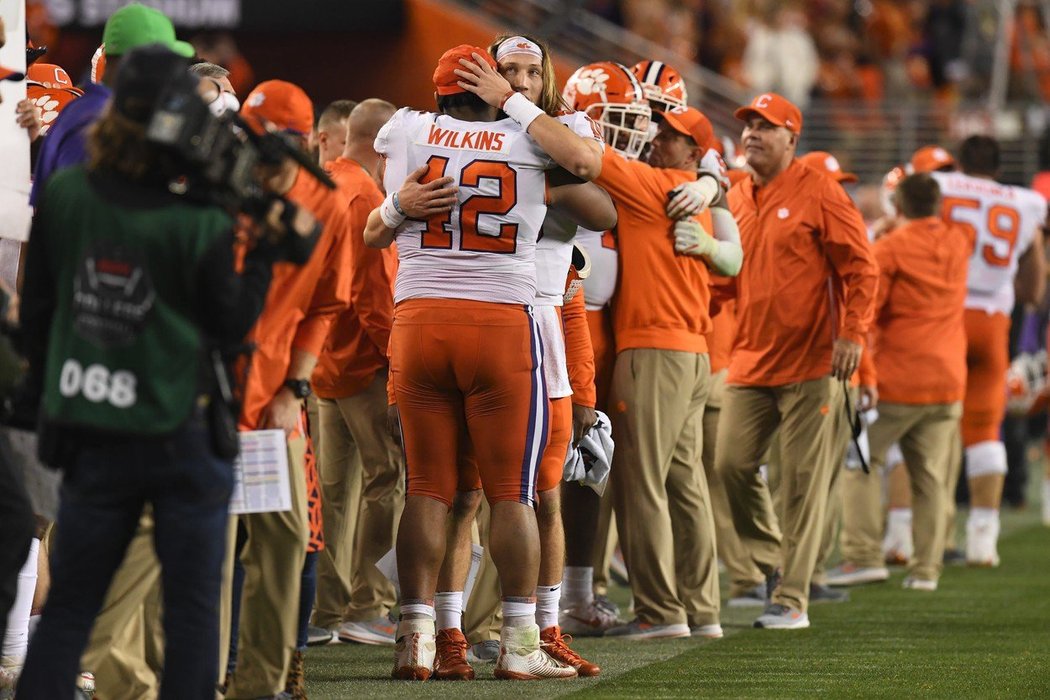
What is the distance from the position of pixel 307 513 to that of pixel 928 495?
17.7 feet

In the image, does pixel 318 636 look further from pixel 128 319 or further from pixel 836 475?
pixel 128 319

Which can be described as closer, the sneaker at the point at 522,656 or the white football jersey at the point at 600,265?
the sneaker at the point at 522,656

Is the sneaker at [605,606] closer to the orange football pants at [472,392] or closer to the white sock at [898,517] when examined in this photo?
the orange football pants at [472,392]

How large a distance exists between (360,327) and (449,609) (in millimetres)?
1534

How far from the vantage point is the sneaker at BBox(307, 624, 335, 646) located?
23.8ft

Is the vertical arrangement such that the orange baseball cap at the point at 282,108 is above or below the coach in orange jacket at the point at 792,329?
above

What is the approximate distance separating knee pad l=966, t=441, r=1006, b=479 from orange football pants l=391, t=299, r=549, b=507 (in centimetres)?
578

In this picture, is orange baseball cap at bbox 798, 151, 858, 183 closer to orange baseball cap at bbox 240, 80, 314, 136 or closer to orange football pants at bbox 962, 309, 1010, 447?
orange football pants at bbox 962, 309, 1010, 447

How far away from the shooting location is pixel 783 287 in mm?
8156

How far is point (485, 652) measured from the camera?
6.65 m

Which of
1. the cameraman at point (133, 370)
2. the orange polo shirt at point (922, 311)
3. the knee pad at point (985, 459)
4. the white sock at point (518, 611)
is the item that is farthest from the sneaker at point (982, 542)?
the cameraman at point (133, 370)

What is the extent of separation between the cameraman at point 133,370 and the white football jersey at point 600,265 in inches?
123

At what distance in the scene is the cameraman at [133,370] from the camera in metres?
3.98

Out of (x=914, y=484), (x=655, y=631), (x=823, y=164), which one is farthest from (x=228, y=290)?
(x=914, y=484)
